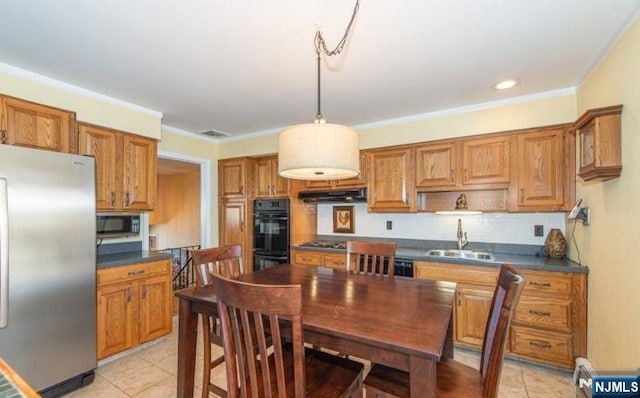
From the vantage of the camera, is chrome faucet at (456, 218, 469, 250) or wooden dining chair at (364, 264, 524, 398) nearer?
wooden dining chair at (364, 264, 524, 398)

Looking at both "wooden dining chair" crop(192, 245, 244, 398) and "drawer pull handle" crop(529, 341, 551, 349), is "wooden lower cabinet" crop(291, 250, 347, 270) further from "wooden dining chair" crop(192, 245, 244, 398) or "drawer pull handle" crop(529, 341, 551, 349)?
"drawer pull handle" crop(529, 341, 551, 349)

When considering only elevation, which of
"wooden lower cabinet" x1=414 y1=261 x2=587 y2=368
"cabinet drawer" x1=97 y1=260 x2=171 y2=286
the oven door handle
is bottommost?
"wooden lower cabinet" x1=414 y1=261 x2=587 y2=368

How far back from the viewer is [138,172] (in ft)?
9.82

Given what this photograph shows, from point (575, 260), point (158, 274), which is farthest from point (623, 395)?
point (158, 274)

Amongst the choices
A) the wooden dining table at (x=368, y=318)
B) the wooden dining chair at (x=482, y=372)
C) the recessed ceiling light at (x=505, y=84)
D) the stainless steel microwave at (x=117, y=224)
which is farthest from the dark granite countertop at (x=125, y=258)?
the recessed ceiling light at (x=505, y=84)

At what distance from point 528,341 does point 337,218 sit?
233 cm

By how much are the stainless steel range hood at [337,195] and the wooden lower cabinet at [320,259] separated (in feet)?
2.16

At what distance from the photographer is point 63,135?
93.4 inches

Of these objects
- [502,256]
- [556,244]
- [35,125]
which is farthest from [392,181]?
[35,125]

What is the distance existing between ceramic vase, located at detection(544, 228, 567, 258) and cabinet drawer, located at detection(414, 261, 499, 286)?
1.91ft

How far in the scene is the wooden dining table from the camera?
1.11m

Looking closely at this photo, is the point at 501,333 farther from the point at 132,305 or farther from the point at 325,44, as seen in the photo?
the point at 132,305

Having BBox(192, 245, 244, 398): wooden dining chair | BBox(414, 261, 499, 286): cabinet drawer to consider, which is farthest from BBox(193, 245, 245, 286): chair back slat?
BBox(414, 261, 499, 286): cabinet drawer

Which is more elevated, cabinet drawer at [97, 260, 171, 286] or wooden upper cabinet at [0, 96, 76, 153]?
wooden upper cabinet at [0, 96, 76, 153]
